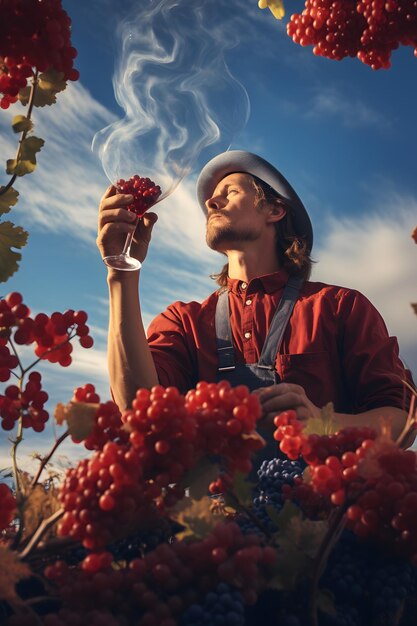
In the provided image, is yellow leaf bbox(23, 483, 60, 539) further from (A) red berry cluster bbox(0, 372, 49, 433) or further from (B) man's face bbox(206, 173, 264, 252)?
(B) man's face bbox(206, 173, 264, 252)

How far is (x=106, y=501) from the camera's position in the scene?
73 centimetres

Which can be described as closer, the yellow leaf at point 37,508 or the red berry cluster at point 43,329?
→ the yellow leaf at point 37,508

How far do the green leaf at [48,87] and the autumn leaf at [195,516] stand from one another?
40.5 inches

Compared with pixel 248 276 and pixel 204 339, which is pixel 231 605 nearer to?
pixel 204 339

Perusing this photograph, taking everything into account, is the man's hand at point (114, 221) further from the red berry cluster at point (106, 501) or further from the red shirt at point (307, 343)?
the red berry cluster at point (106, 501)

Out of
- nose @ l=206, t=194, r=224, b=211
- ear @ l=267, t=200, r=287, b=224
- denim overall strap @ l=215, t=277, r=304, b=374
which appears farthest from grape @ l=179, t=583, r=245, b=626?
ear @ l=267, t=200, r=287, b=224

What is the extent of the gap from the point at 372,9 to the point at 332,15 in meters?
0.11

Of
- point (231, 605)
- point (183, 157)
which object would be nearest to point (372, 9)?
point (183, 157)

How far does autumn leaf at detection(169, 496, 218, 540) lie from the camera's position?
0.74 meters

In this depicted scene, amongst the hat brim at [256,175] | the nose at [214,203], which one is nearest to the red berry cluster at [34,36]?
the nose at [214,203]

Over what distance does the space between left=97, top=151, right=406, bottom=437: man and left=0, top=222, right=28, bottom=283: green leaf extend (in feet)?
3.74

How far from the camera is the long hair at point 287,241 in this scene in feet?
11.5

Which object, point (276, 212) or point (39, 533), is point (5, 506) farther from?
point (276, 212)

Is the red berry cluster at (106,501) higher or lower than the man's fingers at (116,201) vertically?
lower
